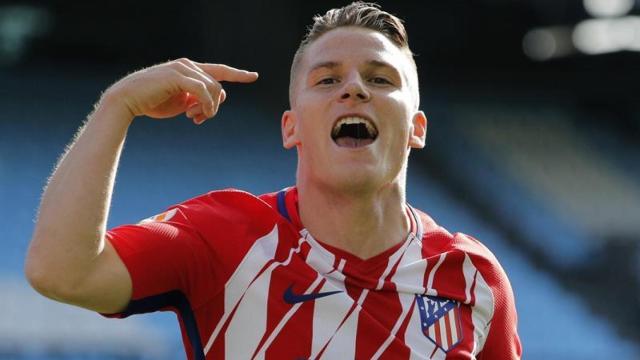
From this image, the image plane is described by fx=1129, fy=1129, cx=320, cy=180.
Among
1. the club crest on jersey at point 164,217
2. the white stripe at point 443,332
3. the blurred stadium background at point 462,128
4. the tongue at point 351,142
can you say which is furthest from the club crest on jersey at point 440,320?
the blurred stadium background at point 462,128

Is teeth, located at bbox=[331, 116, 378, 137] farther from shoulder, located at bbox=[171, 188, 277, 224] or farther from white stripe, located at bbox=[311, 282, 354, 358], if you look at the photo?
white stripe, located at bbox=[311, 282, 354, 358]

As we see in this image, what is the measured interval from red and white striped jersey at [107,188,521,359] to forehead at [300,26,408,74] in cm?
39

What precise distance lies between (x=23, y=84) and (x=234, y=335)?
8.47 m

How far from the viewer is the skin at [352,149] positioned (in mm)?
2914

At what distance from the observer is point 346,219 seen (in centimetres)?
299

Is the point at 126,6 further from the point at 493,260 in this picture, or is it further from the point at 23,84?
the point at 493,260

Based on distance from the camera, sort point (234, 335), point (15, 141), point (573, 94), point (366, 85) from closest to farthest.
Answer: point (234, 335)
point (366, 85)
point (15, 141)
point (573, 94)

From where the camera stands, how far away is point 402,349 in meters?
2.78

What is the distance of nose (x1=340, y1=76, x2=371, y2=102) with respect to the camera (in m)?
2.93

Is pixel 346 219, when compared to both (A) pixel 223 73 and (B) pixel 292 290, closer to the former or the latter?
(B) pixel 292 290

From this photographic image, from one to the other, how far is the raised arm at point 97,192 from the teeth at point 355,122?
0.42 m

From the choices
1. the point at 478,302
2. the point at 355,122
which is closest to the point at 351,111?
the point at 355,122

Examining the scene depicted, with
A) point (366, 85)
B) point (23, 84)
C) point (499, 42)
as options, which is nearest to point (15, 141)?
point (23, 84)

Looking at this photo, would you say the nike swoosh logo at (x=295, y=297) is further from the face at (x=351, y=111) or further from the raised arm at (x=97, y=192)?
the raised arm at (x=97, y=192)
